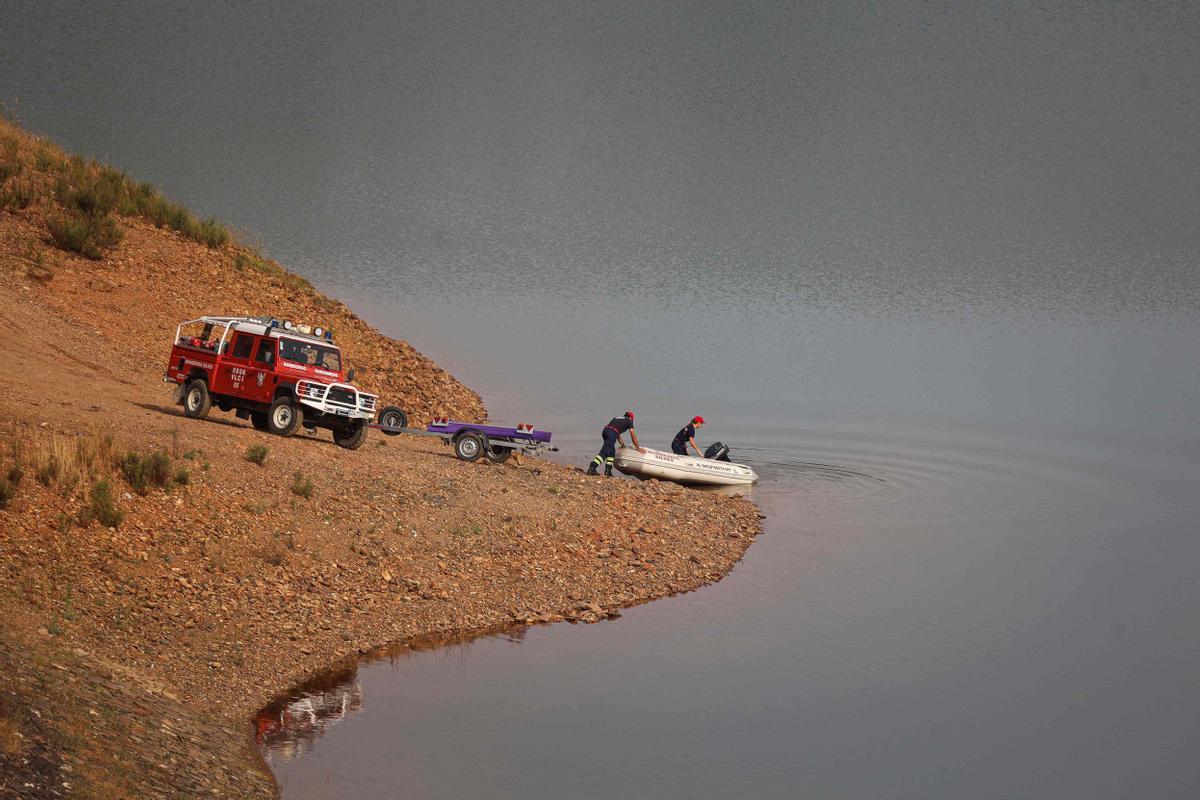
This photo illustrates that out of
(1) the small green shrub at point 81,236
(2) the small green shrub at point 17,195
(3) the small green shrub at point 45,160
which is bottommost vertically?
(1) the small green shrub at point 81,236

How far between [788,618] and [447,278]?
1787 inches

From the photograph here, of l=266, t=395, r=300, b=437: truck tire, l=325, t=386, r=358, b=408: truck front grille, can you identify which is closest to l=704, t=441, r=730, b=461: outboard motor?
l=325, t=386, r=358, b=408: truck front grille

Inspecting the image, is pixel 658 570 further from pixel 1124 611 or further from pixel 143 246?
pixel 143 246

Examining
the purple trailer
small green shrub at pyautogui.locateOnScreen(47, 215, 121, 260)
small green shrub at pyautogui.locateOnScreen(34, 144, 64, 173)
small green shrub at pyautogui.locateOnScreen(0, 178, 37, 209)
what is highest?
small green shrub at pyautogui.locateOnScreen(34, 144, 64, 173)

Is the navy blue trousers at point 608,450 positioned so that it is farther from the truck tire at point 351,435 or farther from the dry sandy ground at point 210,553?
the truck tire at point 351,435

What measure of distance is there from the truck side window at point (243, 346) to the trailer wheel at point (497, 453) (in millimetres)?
6857

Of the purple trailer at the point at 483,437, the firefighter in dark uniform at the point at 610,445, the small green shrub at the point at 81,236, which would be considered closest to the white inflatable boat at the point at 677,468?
the firefighter in dark uniform at the point at 610,445

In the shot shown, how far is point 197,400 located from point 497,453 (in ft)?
25.8

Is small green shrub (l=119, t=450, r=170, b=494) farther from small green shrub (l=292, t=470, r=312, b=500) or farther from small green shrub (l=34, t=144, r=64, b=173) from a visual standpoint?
small green shrub (l=34, t=144, r=64, b=173)

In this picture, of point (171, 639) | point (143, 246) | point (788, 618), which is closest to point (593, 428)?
point (143, 246)

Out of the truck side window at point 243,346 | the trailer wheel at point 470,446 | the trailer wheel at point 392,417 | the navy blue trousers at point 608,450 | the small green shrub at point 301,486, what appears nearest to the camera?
the small green shrub at point 301,486

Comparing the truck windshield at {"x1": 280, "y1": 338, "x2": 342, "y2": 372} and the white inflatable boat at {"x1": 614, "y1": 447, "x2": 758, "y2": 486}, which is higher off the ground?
the truck windshield at {"x1": 280, "y1": 338, "x2": 342, "y2": 372}

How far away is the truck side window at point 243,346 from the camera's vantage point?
1195 inches

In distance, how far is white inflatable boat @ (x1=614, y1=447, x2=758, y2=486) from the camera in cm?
3734
